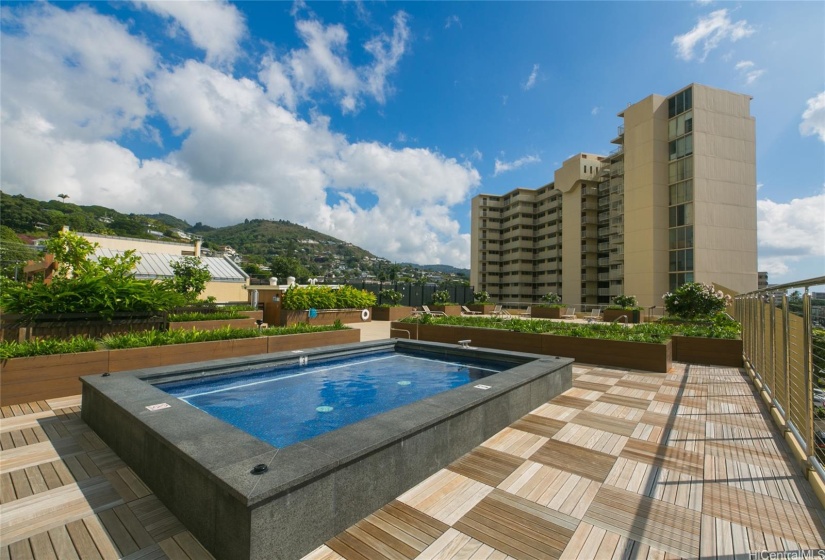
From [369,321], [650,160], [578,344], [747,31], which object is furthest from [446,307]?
[650,160]

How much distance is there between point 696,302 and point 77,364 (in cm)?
1798

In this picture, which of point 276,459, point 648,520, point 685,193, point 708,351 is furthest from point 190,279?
point 685,193

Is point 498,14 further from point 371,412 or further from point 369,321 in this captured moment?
point 369,321

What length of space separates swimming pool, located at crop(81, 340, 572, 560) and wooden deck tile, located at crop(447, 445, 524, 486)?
0.31 ft

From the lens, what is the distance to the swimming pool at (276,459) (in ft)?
6.66

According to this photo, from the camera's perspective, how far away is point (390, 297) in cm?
2283

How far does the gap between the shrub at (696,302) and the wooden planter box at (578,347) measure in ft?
26.2

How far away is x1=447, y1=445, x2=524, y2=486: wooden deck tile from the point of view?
3.11m

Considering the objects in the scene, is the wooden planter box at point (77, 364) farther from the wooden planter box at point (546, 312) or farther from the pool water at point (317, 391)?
the wooden planter box at point (546, 312)

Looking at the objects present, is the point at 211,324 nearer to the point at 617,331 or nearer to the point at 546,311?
the point at 617,331

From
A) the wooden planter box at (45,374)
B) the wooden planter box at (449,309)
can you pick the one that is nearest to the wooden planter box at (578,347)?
the wooden planter box at (45,374)

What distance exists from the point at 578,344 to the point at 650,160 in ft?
105

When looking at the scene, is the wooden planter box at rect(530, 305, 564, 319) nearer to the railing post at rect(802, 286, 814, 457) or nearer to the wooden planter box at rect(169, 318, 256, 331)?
the wooden planter box at rect(169, 318, 256, 331)

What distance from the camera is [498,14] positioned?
11297 millimetres
